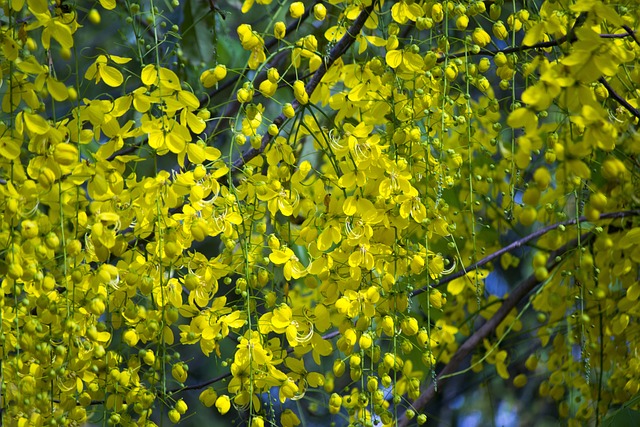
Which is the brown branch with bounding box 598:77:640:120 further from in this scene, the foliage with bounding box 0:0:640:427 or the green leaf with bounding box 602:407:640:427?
the green leaf with bounding box 602:407:640:427

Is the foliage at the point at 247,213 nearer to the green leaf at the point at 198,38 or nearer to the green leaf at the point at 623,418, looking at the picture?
the green leaf at the point at 623,418

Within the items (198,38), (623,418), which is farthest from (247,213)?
(198,38)

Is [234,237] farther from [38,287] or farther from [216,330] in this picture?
[38,287]

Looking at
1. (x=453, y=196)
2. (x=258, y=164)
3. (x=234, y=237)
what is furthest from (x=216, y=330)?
(x=453, y=196)

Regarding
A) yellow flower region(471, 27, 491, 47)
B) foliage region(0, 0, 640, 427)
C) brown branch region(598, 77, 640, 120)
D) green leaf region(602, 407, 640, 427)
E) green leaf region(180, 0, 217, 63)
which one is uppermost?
brown branch region(598, 77, 640, 120)

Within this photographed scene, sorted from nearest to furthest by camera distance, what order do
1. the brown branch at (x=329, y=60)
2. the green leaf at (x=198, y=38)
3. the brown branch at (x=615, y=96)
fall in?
the brown branch at (x=615, y=96), the brown branch at (x=329, y=60), the green leaf at (x=198, y=38)

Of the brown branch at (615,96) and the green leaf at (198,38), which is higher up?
the brown branch at (615,96)

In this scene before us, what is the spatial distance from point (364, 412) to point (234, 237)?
23 centimetres

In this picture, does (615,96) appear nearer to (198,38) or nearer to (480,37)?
(480,37)

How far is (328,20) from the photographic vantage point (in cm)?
161

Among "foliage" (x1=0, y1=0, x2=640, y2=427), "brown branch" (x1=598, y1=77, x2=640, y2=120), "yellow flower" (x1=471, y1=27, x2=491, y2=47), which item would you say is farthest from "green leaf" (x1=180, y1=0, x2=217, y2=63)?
"brown branch" (x1=598, y1=77, x2=640, y2=120)

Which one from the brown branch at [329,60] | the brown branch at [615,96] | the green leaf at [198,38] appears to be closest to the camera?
Answer: the brown branch at [615,96]

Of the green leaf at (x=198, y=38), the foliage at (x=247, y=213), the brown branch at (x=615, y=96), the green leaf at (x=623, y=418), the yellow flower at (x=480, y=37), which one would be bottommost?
the green leaf at (x=623, y=418)

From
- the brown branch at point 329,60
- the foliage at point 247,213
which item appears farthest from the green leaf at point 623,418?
the brown branch at point 329,60
